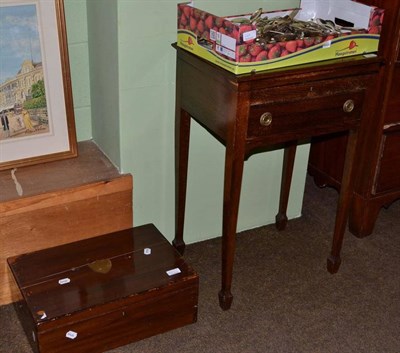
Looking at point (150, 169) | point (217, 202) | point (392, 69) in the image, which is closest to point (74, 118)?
point (150, 169)

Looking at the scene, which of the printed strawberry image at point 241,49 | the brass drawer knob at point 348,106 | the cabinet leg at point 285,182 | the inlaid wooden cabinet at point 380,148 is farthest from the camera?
the cabinet leg at point 285,182

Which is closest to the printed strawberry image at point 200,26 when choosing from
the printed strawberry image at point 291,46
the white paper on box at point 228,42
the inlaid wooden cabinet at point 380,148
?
the white paper on box at point 228,42

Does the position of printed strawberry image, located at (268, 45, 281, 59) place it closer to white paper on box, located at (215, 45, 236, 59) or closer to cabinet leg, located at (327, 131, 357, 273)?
white paper on box, located at (215, 45, 236, 59)

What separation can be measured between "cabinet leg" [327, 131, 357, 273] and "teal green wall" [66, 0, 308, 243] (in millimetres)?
337

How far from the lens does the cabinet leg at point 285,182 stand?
2.17 metres

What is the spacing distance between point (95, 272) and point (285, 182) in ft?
2.67

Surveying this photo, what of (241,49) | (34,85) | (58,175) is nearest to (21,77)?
(34,85)

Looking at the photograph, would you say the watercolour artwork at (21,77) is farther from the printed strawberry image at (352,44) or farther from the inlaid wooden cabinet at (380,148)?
the inlaid wooden cabinet at (380,148)

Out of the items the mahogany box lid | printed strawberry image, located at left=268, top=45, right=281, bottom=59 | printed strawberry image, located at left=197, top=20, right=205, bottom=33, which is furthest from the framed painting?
printed strawberry image, located at left=268, top=45, right=281, bottom=59

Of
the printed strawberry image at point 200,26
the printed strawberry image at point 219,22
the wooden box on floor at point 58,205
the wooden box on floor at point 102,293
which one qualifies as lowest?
the wooden box on floor at point 102,293

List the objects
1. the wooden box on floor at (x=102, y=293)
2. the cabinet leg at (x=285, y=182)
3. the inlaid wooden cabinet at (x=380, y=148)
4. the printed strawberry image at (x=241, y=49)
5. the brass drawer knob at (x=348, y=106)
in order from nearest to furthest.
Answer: the printed strawberry image at (x=241, y=49) < the wooden box on floor at (x=102, y=293) < the brass drawer knob at (x=348, y=106) < the inlaid wooden cabinet at (x=380, y=148) < the cabinet leg at (x=285, y=182)

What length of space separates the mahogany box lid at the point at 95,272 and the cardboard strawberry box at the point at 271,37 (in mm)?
600

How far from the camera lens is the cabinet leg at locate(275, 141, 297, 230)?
2.17 meters

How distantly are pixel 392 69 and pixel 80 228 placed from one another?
112cm
